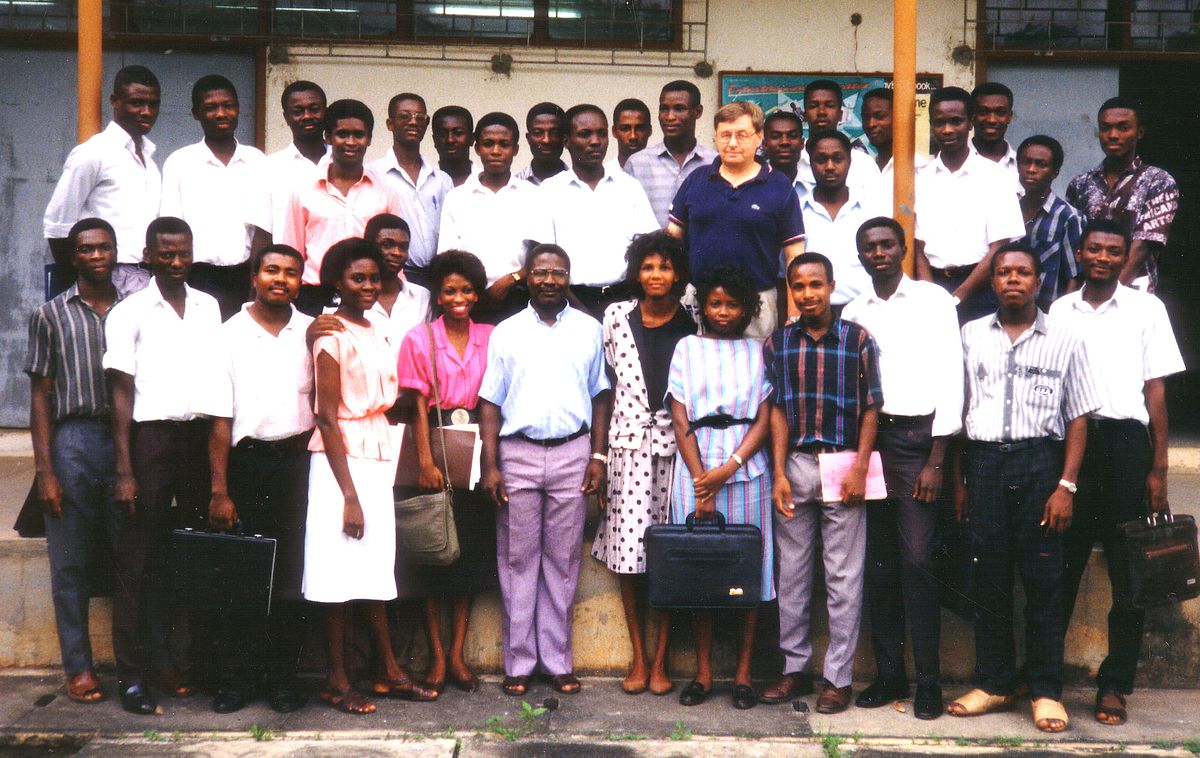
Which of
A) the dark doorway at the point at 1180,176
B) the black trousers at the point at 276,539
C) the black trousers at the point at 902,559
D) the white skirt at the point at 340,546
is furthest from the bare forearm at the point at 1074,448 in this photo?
the dark doorway at the point at 1180,176

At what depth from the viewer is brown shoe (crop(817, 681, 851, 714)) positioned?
542 cm

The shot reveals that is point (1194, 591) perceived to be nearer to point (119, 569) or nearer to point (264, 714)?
point (264, 714)

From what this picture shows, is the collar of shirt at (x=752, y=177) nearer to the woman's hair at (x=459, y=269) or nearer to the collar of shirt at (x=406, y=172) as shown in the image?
the woman's hair at (x=459, y=269)

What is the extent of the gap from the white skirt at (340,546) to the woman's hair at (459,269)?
90 cm

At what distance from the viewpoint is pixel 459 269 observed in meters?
5.62

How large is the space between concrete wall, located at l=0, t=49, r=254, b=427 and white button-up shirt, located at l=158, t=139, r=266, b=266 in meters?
2.46

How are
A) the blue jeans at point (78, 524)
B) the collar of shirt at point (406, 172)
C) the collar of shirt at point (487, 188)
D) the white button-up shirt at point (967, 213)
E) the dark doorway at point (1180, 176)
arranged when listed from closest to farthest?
the blue jeans at point (78, 524)
the white button-up shirt at point (967, 213)
the collar of shirt at point (487, 188)
the collar of shirt at point (406, 172)
the dark doorway at point (1180, 176)

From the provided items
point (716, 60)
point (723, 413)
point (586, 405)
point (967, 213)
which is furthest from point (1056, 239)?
point (716, 60)

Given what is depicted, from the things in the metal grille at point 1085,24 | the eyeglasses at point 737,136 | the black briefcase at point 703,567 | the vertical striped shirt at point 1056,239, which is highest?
the metal grille at point 1085,24

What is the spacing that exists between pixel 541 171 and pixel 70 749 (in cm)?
337

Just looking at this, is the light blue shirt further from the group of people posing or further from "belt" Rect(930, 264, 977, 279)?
"belt" Rect(930, 264, 977, 279)

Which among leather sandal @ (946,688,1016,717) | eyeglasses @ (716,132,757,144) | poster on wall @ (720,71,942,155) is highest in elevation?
poster on wall @ (720,71,942,155)

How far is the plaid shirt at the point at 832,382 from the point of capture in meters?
5.35

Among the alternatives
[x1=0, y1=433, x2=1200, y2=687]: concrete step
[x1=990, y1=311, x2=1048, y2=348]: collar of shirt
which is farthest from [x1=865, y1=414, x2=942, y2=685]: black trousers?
[x1=990, y1=311, x2=1048, y2=348]: collar of shirt
